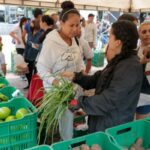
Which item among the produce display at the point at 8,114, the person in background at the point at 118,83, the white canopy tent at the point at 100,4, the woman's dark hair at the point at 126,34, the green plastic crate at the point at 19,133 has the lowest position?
the green plastic crate at the point at 19,133

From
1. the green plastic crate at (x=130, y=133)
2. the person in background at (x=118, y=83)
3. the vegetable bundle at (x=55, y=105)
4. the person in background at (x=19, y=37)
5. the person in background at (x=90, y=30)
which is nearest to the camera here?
the green plastic crate at (x=130, y=133)

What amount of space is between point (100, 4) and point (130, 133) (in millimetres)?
3393

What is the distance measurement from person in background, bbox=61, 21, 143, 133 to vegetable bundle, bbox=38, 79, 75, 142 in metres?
0.08

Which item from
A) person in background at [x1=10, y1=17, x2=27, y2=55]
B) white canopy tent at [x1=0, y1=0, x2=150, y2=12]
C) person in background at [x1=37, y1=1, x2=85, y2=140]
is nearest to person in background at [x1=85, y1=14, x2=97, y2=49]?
person in background at [x1=10, y1=17, x2=27, y2=55]

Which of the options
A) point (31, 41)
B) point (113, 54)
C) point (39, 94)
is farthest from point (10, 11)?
point (113, 54)

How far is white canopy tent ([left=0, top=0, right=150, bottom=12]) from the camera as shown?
13.2 ft

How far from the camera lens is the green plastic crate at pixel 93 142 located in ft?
3.52

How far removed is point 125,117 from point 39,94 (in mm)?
916

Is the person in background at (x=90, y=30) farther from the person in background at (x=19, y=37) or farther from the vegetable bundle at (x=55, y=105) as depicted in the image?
the vegetable bundle at (x=55, y=105)

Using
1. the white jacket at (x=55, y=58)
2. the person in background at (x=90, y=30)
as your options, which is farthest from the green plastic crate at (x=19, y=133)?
the person in background at (x=90, y=30)

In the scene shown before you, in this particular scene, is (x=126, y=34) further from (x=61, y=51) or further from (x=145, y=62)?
(x=61, y=51)

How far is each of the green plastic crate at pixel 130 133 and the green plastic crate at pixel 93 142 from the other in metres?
0.05

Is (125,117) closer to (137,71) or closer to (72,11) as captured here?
(137,71)

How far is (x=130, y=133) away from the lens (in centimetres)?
125
